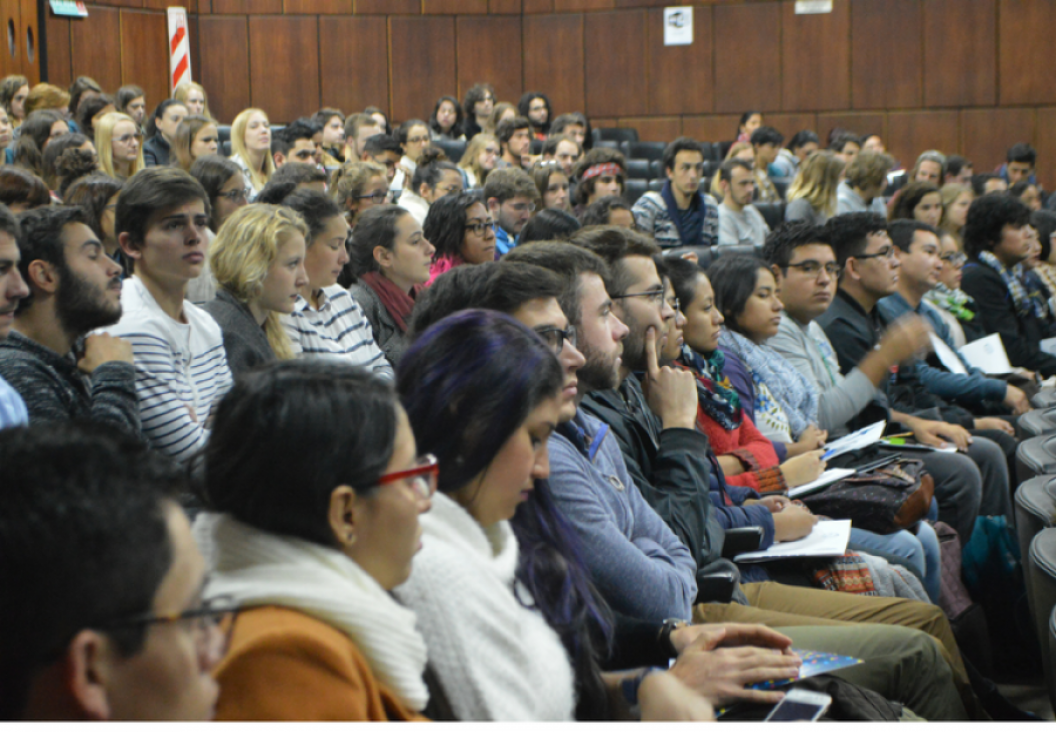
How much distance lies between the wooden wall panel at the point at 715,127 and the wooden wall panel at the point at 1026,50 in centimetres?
255

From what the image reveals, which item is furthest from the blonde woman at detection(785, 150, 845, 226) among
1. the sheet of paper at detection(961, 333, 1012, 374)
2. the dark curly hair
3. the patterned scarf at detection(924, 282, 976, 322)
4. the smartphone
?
the smartphone

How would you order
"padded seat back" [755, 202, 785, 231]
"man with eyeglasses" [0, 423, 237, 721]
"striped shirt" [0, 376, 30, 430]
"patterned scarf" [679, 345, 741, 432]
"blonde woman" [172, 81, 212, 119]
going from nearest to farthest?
"man with eyeglasses" [0, 423, 237, 721]
"striped shirt" [0, 376, 30, 430]
"patterned scarf" [679, 345, 741, 432]
"padded seat back" [755, 202, 785, 231]
"blonde woman" [172, 81, 212, 119]

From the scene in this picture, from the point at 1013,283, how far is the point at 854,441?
2.44m

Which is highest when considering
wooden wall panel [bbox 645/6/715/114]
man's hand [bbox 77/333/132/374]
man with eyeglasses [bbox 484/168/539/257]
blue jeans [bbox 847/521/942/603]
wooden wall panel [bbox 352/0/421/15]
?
wooden wall panel [bbox 352/0/421/15]

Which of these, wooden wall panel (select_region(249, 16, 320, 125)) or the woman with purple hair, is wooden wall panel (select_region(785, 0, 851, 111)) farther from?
the woman with purple hair

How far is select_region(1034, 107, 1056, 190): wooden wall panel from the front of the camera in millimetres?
10266

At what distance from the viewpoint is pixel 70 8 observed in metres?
9.86

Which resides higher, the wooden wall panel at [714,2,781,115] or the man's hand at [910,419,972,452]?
the wooden wall panel at [714,2,781,115]

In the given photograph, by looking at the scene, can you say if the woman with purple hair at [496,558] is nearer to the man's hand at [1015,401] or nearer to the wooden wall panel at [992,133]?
the man's hand at [1015,401]

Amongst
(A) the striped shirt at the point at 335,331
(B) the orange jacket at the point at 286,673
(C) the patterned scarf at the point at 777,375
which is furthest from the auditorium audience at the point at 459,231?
(B) the orange jacket at the point at 286,673

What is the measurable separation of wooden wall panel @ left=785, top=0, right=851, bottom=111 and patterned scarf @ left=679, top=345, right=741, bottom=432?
28.7ft

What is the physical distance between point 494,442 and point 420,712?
1.19ft

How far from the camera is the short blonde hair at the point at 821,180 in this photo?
6.35 meters

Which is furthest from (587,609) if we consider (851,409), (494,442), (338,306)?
(851,409)
